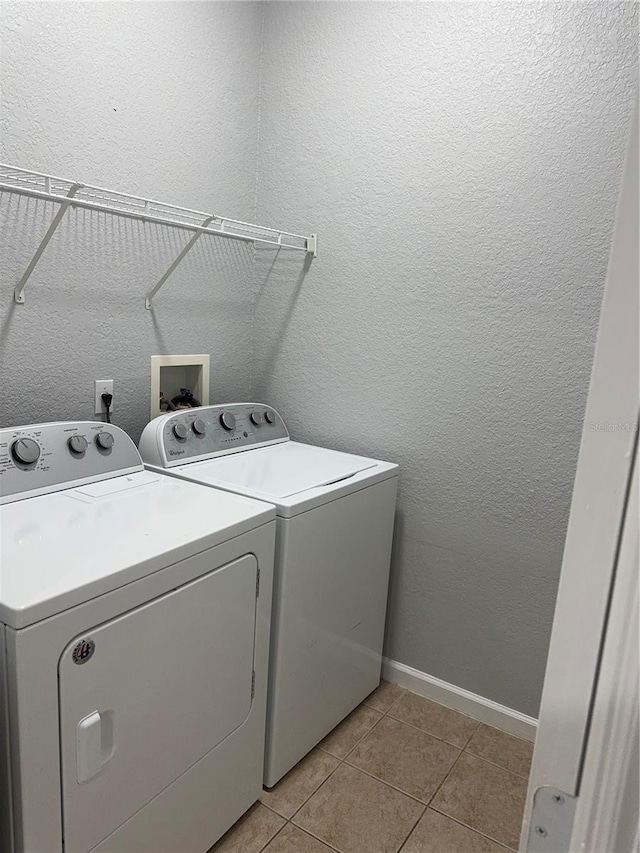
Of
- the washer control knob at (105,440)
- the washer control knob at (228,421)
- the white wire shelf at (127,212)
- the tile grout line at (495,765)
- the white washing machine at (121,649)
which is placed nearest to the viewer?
the white washing machine at (121,649)

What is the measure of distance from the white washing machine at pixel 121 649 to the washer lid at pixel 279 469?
0.41 feet

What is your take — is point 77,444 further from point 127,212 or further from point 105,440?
point 127,212

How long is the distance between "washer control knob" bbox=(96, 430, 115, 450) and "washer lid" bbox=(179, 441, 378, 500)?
0.23 meters

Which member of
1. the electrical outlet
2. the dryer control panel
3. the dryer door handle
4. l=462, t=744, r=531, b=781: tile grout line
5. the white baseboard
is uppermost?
the electrical outlet

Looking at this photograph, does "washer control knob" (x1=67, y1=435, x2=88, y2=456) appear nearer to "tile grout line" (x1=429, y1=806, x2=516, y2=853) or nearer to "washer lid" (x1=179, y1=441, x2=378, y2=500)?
"washer lid" (x1=179, y1=441, x2=378, y2=500)

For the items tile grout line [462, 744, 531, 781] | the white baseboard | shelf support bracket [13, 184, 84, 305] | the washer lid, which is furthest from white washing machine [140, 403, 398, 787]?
shelf support bracket [13, 184, 84, 305]

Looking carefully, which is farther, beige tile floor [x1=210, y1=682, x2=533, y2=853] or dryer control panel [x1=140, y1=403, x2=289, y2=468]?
dryer control panel [x1=140, y1=403, x2=289, y2=468]

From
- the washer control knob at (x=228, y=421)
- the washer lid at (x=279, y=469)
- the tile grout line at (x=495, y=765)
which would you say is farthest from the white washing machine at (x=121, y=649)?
the tile grout line at (x=495, y=765)

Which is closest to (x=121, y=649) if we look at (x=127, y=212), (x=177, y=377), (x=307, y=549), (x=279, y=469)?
(x=307, y=549)

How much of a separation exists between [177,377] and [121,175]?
0.70 metres

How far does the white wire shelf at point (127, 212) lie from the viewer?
1451 millimetres

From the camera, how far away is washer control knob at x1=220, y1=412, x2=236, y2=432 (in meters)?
2.12

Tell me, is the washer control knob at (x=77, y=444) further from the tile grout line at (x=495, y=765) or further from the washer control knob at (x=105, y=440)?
the tile grout line at (x=495, y=765)

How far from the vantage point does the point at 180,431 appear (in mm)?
1939
